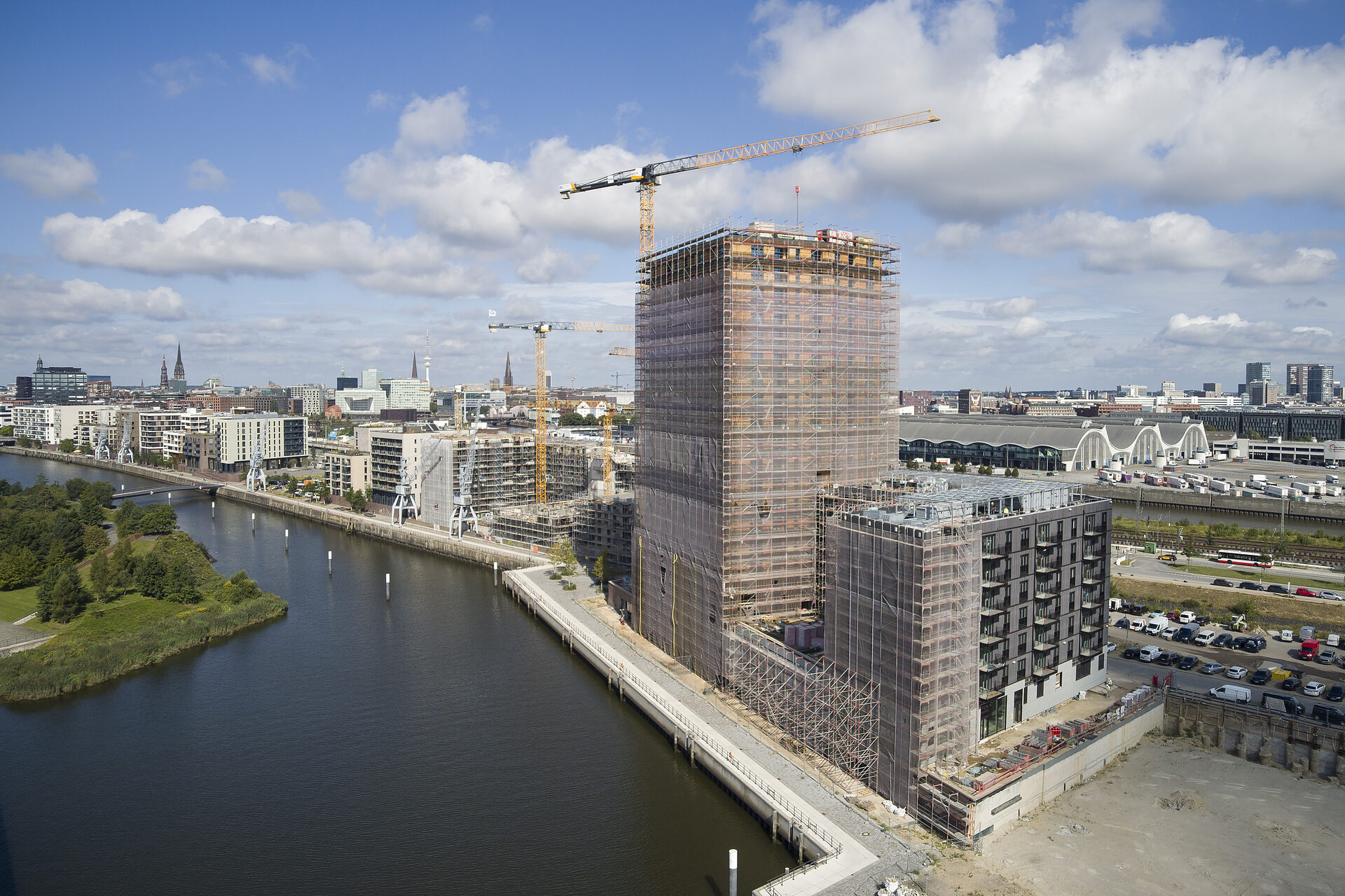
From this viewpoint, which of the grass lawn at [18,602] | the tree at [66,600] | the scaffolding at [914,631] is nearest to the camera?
the scaffolding at [914,631]

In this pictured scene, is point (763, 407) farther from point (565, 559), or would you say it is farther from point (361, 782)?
point (565, 559)

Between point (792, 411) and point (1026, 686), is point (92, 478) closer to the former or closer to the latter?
point (792, 411)

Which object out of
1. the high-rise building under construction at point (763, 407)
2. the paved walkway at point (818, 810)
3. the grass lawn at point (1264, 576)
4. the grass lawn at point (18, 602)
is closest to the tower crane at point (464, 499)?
the grass lawn at point (18, 602)

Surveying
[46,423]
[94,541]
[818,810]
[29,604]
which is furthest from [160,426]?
[818,810]

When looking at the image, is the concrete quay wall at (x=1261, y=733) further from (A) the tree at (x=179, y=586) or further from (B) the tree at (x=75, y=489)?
(B) the tree at (x=75, y=489)

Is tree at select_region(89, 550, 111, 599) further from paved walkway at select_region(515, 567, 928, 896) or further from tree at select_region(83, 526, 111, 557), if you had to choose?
paved walkway at select_region(515, 567, 928, 896)

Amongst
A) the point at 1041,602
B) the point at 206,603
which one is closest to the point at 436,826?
the point at 1041,602

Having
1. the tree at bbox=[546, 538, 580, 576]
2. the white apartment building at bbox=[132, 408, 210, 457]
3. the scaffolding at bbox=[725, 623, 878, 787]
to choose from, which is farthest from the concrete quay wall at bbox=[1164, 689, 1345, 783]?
the white apartment building at bbox=[132, 408, 210, 457]
